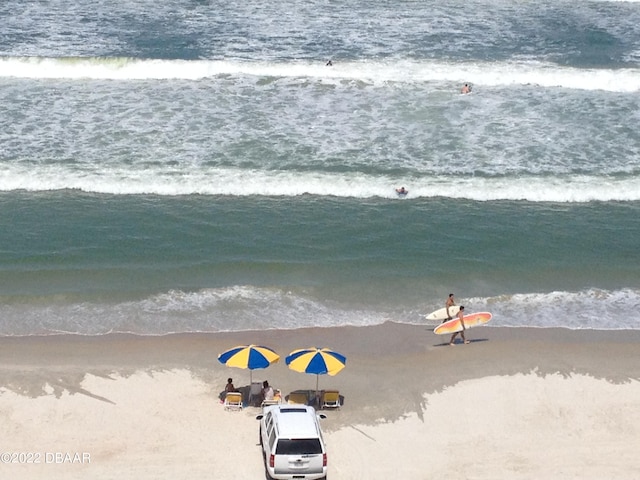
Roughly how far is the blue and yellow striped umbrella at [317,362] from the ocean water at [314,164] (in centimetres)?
357

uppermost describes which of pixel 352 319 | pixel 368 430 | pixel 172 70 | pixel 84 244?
pixel 172 70

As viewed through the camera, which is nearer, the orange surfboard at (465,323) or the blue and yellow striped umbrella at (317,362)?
the blue and yellow striped umbrella at (317,362)

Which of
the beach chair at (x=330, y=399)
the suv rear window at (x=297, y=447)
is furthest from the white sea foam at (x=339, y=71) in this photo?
the suv rear window at (x=297, y=447)

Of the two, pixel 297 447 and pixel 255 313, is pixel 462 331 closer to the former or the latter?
pixel 255 313

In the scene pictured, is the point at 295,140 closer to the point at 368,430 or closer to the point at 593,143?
the point at 593,143

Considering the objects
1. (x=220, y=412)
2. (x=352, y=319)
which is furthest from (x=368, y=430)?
(x=352, y=319)

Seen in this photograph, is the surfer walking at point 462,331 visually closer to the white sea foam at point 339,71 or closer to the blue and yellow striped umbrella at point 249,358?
the blue and yellow striped umbrella at point 249,358

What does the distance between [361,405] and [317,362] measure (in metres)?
1.52

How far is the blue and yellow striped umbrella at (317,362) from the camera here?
2022cm

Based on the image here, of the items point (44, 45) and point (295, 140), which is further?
point (44, 45)

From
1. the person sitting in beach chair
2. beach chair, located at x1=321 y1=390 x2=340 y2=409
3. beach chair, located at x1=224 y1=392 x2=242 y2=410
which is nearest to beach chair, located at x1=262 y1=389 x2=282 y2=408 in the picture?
the person sitting in beach chair

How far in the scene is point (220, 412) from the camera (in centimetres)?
2033

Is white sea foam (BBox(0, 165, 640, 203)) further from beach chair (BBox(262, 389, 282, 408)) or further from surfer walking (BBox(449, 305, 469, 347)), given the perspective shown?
beach chair (BBox(262, 389, 282, 408))

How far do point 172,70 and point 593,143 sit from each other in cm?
1821
